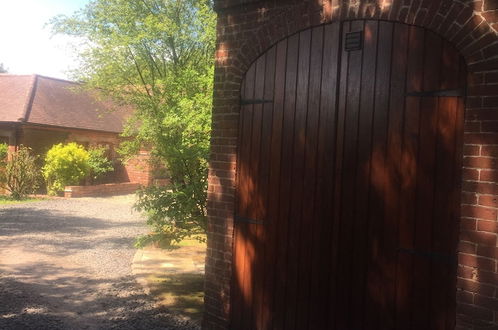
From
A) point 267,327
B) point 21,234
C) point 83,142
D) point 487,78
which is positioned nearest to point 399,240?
point 487,78

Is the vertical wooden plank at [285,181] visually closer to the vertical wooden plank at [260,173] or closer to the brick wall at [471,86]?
the vertical wooden plank at [260,173]

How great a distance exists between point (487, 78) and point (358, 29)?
3.58 feet

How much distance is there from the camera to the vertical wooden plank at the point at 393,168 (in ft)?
10.5

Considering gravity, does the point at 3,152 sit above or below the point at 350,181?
above

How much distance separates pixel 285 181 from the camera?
3.89 metres

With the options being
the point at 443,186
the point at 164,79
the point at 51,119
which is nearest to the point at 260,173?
the point at 443,186

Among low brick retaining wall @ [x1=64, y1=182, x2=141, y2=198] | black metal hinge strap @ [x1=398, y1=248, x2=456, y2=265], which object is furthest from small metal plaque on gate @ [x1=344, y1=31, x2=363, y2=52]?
low brick retaining wall @ [x1=64, y1=182, x2=141, y2=198]

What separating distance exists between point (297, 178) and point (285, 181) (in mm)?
135

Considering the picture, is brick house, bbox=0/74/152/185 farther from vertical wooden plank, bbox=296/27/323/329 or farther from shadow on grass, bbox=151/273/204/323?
vertical wooden plank, bbox=296/27/323/329

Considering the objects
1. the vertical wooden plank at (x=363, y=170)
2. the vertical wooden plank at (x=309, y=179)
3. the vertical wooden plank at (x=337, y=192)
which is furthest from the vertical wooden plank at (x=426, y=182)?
the vertical wooden plank at (x=309, y=179)

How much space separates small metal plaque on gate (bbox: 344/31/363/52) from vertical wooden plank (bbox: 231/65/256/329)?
1.02 meters

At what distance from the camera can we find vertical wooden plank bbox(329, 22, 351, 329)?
352 centimetres

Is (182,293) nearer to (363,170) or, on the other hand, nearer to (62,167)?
(363,170)

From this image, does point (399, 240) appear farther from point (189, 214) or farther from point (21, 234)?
point (21, 234)
